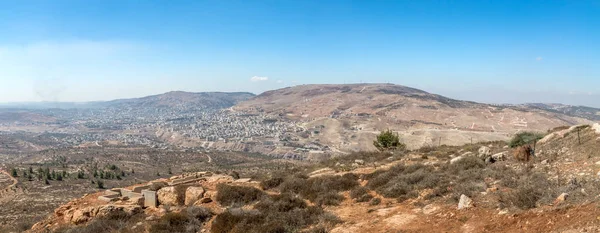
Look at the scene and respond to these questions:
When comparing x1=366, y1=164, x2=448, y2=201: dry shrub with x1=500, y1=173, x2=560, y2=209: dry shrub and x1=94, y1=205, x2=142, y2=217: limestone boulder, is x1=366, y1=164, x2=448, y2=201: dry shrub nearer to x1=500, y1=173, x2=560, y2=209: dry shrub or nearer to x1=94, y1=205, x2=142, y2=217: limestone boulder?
x1=500, y1=173, x2=560, y2=209: dry shrub

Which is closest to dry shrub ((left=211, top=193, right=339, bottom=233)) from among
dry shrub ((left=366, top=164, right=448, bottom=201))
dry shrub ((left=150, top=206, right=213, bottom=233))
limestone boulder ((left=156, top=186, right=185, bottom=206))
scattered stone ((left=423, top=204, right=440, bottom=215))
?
dry shrub ((left=150, top=206, right=213, bottom=233))

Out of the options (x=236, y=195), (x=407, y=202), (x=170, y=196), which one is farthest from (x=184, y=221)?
(x=407, y=202)

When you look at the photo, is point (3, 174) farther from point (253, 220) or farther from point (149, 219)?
point (253, 220)

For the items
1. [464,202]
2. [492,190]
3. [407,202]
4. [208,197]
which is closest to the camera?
[464,202]

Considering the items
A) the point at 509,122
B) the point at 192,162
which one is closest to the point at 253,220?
the point at 192,162

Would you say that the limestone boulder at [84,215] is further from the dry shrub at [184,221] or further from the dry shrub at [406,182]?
the dry shrub at [406,182]

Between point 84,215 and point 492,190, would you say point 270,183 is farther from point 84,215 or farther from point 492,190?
point 492,190
